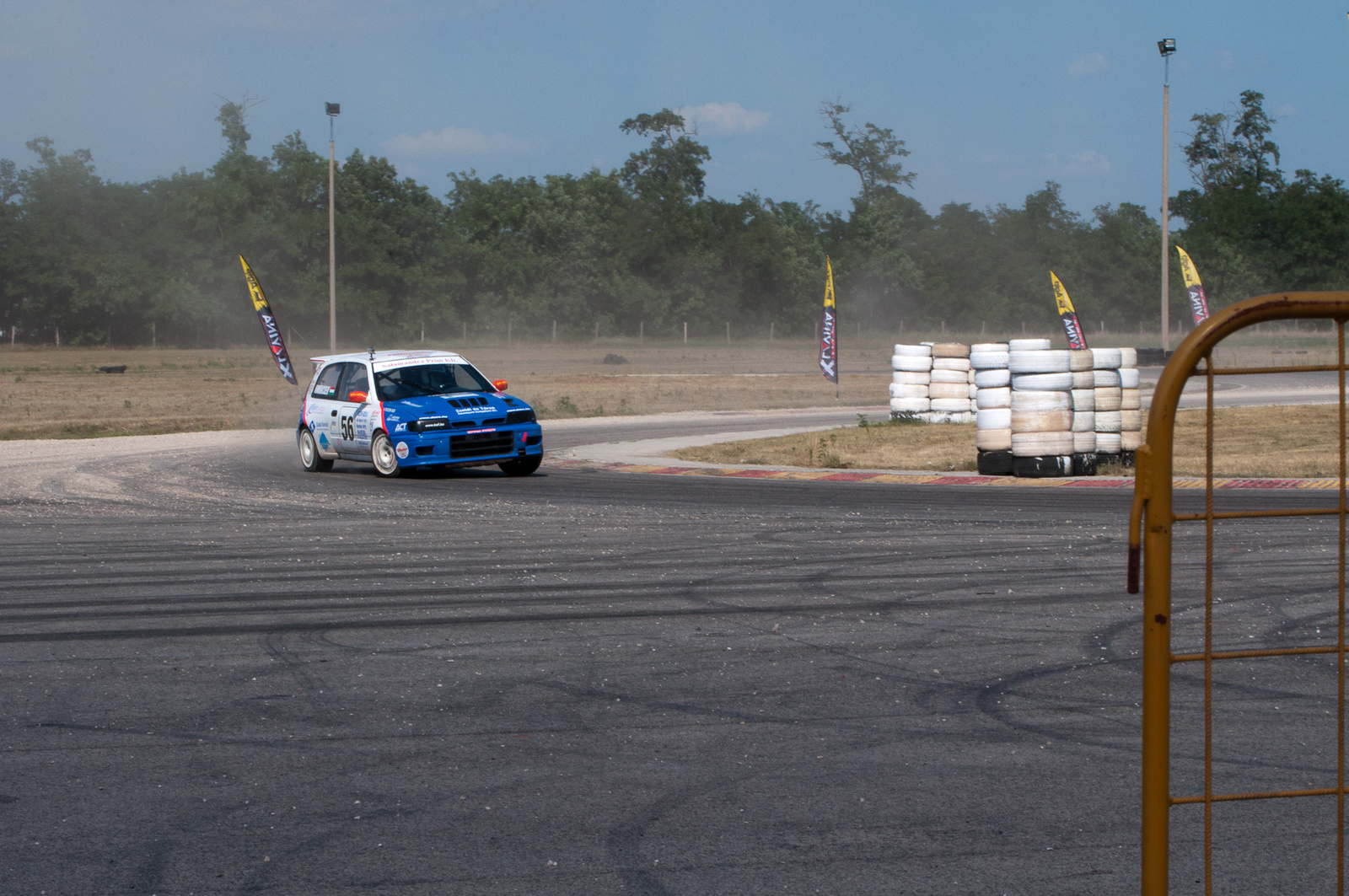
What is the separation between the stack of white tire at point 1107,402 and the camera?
15.5 m

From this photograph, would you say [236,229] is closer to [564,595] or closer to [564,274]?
[564,274]

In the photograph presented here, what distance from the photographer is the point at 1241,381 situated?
121 feet

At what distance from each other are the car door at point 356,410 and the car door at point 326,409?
12cm

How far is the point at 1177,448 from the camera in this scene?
1788 centimetres

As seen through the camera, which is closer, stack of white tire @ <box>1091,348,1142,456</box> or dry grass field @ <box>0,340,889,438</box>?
stack of white tire @ <box>1091,348,1142,456</box>

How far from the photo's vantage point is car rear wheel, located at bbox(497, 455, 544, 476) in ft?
53.5

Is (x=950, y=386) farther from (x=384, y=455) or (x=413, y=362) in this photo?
(x=384, y=455)

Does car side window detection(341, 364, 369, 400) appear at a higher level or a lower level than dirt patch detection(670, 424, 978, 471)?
higher

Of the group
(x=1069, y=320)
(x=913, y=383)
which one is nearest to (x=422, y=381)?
(x=913, y=383)

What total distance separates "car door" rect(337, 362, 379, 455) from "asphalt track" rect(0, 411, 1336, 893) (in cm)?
583

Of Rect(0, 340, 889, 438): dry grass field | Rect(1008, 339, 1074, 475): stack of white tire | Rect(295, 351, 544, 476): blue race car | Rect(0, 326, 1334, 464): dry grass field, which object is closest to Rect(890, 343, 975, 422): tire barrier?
Rect(0, 326, 1334, 464): dry grass field

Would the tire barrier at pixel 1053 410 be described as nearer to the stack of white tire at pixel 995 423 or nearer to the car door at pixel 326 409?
the stack of white tire at pixel 995 423

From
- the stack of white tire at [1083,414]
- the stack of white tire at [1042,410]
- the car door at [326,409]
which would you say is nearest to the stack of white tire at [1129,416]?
the stack of white tire at [1083,414]

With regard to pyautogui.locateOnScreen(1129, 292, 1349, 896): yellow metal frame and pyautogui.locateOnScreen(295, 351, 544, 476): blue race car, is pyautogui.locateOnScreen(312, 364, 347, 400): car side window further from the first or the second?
pyautogui.locateOnScreen(1129, 292, 1349, 896): yellow metal frame
